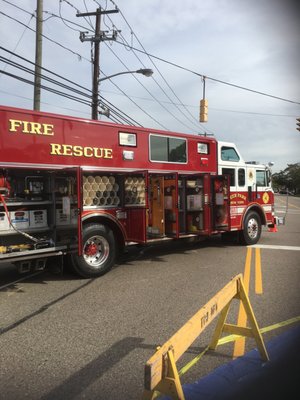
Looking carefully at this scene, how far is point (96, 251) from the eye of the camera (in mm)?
8414

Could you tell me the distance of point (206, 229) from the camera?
10.6 metres

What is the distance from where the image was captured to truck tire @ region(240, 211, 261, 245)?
1205 cm

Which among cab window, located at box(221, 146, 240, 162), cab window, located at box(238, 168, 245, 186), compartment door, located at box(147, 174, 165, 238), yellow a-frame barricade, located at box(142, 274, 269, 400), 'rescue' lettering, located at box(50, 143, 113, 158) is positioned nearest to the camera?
yellow a-frame barricade, located at box(142, 274, 269, 400)

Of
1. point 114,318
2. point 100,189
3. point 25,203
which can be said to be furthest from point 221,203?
point 114,318

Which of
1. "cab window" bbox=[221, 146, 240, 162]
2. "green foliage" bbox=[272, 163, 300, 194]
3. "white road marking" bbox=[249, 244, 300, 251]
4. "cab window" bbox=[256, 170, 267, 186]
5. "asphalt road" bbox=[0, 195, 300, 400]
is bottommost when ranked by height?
"asphalt road" bbox=[0, 195, 300, 400]

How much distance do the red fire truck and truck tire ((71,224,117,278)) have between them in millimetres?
20

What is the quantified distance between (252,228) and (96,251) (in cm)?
567

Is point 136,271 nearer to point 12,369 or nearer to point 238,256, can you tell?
point 238,256

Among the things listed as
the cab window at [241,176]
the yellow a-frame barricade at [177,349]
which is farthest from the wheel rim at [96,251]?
the cab window at [241,176]

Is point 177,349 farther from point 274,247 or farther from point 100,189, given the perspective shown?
point 274,247

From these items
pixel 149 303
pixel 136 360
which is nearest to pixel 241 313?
pixel 149 303

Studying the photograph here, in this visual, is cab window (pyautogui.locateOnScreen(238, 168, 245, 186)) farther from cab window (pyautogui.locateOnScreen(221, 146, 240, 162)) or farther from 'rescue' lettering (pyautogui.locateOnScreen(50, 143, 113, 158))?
'rescue' lettering (pyautogui.locateOnScreen(50, 143, 113, 158))

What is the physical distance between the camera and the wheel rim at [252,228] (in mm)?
12230

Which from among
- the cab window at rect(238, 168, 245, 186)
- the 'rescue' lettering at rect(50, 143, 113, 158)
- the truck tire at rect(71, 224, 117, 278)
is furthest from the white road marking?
the 'rescue' lettering at rect(50, 143, 113, 158)
